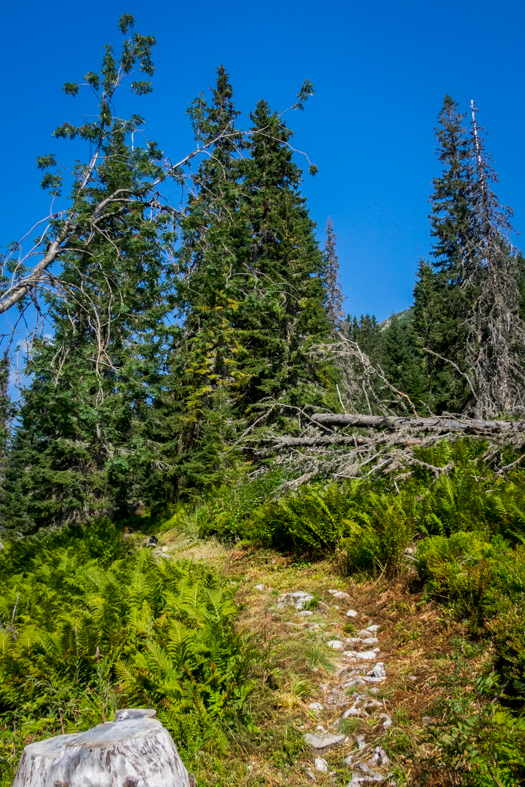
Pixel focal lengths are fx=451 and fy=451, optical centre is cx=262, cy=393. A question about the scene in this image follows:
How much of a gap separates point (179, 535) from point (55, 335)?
6428 mm

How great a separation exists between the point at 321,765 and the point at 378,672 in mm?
979

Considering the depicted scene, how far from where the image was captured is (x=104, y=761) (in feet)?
6.07

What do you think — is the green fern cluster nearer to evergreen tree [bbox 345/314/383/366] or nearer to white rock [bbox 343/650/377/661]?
white rock [bbox 343/650/377/661]

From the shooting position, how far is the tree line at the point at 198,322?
6.67 metres

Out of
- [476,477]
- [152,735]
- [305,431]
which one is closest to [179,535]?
[305,431]

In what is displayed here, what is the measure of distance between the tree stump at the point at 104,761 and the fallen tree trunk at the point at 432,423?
21.0 ft

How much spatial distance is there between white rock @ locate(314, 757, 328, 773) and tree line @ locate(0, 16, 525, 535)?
15.4 ft

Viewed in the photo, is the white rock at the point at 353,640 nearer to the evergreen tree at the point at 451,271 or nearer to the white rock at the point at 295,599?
the white rock at the point at 295,599

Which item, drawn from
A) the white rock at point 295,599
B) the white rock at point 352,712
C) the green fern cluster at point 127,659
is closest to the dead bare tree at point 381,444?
the white rock at point 295,599

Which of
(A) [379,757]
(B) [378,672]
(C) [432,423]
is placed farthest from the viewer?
(C) [432,423]

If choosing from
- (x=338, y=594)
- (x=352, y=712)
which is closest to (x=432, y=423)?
(x=338, y=594)

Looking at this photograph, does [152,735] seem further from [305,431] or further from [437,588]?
[305,431]

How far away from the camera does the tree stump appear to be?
6.05 ft

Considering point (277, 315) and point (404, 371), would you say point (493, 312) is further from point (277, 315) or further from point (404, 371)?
point (404, 371)
